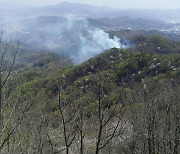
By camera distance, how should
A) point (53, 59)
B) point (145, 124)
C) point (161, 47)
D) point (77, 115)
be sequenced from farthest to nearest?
1. point (53, 59)
2. point (161, 47)
3. point (145, 124)
4. point (77, 115)

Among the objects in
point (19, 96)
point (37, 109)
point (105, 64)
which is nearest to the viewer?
→ point (19, 96)

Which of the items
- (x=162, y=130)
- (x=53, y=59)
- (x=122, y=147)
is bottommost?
(x=53, y=59)

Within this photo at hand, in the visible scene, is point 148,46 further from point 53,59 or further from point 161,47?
point 53,59

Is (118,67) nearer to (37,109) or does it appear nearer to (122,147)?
(122,147)

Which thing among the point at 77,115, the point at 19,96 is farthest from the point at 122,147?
the point at 19,96

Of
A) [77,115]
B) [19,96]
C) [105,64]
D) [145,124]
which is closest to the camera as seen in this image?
[19,96]

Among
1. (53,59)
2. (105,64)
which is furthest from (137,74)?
(53,59)

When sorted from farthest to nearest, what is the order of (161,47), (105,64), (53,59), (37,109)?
(53,59)
(161,47)
(105,64)
(37,109)

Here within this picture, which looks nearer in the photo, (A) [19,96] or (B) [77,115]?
(A) [19,96]

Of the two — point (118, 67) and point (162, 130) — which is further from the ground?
point (162, 130)
